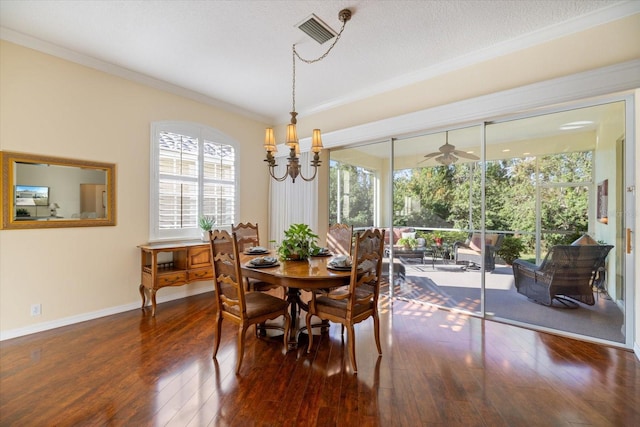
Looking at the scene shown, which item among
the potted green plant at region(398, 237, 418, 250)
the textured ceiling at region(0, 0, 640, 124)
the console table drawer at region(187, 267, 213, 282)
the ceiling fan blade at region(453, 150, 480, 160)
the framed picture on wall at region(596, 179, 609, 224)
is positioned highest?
the textured ceiling at region(0, 0, 640, 124)

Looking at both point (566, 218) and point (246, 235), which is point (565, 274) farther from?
point (246, 235)

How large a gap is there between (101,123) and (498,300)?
542cm

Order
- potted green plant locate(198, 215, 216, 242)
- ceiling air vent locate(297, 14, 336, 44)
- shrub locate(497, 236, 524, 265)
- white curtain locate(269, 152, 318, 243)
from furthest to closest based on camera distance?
white curtain locate(269, 152, 318, 243) < potted green plant locate(198, 215, 216, 242) < shrub locate(497, 236, 524, 265) < ceiling air vent locate(297, 14, 336, 44)

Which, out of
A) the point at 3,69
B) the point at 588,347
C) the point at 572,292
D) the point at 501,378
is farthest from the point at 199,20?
the point at 588,347

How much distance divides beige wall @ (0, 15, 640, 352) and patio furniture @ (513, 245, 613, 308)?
38 centimetres

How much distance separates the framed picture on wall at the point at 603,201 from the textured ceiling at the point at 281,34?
1535 mm

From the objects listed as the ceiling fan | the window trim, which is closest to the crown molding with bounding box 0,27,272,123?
the window trim

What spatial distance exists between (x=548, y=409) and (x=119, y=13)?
4.72 meters

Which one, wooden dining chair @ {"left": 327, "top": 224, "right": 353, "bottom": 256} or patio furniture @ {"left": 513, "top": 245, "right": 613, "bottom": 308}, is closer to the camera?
patio furniture @ {"left": 513, "top": 245, "right": 613, "bottom": 308}

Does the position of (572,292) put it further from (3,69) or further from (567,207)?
(3,69)

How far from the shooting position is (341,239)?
3682 millimetres

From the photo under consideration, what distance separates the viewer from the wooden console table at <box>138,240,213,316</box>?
139 inches

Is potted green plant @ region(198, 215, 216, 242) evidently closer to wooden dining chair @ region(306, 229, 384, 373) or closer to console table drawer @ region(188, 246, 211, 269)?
console table drawer @ region(188, 246, 211, 269)

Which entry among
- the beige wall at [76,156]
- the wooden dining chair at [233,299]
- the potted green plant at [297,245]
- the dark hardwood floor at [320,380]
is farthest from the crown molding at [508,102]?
the beige wall at [76,156]
